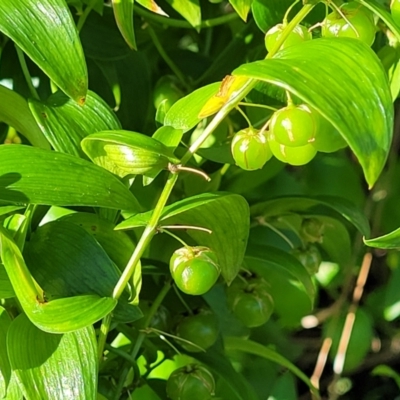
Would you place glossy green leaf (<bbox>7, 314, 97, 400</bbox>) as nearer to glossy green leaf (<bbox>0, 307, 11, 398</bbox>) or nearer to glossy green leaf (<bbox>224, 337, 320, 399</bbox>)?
glossy green leaf (<bbox>0, 307, 11, 398</bbox>)

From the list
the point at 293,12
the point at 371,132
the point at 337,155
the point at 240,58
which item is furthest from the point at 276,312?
the point at 371,132

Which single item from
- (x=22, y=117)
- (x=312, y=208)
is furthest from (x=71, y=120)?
(x=312, y=208)

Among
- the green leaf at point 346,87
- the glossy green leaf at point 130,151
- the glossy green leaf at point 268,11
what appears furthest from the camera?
the glossy green leaf at point 268,11

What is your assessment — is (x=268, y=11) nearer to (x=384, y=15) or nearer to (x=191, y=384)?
(x=384, y=15)

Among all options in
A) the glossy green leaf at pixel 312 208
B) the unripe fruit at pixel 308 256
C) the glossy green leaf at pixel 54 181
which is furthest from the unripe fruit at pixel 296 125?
the unripe fruit at pixel 308 256

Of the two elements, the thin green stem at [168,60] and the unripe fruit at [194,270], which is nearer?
the unripe fruit at [194,270]

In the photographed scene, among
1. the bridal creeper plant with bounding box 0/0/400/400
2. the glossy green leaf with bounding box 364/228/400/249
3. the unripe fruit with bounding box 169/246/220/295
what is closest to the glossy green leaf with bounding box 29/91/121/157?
the bridal creeper plant with bounding box 0/0/400/400

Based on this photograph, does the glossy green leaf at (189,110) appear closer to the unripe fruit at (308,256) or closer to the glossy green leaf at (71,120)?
the glossy green leaf at (71,120)

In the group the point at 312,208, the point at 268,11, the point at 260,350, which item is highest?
the point at 268,11
